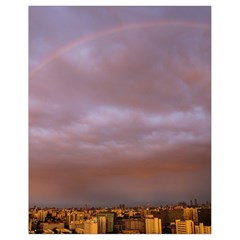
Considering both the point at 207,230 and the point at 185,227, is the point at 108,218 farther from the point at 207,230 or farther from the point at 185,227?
the point at 207,230

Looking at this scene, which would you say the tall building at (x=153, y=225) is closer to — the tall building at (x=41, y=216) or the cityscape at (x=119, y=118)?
the cityscape at (x=119, y=118)

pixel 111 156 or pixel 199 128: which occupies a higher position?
pixel 199 128

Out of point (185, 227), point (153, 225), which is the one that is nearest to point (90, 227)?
point (153, 225)

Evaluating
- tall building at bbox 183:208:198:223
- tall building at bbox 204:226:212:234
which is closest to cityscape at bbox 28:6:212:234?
tall building at bbox 183:208:198:223

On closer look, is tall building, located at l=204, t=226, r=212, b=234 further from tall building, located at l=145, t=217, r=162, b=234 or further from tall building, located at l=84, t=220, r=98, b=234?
tall building, located at l=84, t=220, r=98, b=234
